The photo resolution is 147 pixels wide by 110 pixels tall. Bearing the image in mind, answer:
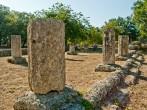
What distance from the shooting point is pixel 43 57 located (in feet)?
23.2

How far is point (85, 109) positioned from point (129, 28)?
69.2 m

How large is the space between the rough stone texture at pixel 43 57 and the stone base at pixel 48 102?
191 mm

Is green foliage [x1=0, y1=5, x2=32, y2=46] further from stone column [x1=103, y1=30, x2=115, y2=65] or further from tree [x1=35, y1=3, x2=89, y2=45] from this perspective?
stone column [x1=103, y1=30, x2=115, y2=65]

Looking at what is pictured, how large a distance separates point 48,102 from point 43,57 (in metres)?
1.12

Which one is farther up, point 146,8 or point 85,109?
point 146,8

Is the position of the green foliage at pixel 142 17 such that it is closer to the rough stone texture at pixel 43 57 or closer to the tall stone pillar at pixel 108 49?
the tall stone pillar at pixel 108 49

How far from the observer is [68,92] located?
740 cm

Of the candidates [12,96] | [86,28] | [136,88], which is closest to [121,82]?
[136,88]

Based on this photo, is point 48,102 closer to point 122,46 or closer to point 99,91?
point 99,91

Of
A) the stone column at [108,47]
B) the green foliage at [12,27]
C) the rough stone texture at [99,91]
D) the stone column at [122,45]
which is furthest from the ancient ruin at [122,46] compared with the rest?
the green foliage at [12,27]

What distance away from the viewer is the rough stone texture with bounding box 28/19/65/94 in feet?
23.0

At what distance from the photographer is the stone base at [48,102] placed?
6.46 m

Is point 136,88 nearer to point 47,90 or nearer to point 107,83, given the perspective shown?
point 107,83

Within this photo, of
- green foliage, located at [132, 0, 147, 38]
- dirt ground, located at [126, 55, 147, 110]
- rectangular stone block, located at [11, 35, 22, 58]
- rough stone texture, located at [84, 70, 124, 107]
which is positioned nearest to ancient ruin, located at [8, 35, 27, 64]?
rectangular stone block, located at [11, 35, 22, 58]
